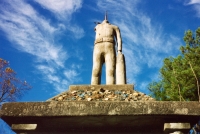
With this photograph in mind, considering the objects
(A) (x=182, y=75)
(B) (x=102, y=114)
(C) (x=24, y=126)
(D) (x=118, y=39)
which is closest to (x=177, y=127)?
(B) (x=102, y=114)

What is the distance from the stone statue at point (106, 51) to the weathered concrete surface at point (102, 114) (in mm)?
1760

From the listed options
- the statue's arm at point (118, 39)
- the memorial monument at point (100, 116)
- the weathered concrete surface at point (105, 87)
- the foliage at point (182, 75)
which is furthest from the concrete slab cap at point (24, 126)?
the foliage at point (182, 75)

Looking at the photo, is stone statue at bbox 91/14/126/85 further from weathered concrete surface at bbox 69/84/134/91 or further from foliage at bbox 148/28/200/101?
foliage at bbox 148/28/200/101

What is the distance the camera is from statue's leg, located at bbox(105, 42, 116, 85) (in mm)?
5295

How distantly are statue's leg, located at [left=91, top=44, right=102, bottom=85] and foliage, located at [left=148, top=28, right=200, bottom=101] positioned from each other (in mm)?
8231

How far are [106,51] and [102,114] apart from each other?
2513 millimetres

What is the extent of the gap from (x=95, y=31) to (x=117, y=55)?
1.19 metres

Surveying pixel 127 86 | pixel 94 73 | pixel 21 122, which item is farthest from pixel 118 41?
pixel 21 122

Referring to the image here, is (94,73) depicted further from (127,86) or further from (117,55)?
(127,86)

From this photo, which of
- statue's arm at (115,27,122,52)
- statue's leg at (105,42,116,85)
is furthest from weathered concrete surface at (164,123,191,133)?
statue's arm at (115,27,122,52)

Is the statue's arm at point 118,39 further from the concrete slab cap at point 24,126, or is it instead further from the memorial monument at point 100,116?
the concrete slab cap at point 24,126

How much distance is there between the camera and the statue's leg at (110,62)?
17.4 feet

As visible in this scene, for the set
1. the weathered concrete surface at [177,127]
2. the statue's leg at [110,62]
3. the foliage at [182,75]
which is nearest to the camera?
the weathered concrete surface at [177,127]

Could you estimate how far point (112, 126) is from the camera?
3686 mm
